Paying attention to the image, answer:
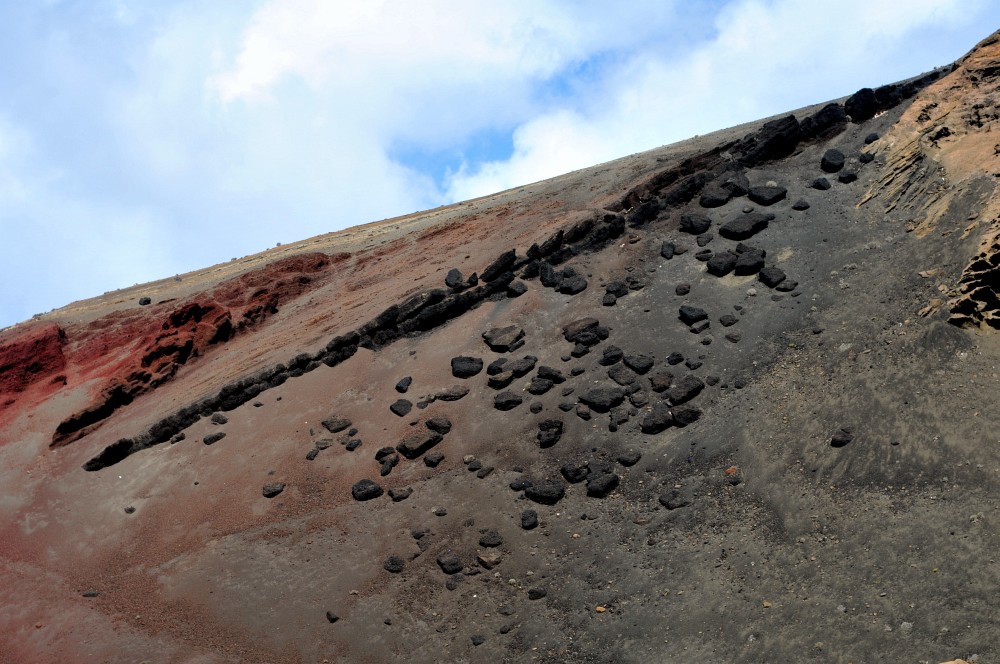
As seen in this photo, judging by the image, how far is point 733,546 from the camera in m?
10.6

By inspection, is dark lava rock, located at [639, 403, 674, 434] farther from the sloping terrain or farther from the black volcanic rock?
the black volcanic rock

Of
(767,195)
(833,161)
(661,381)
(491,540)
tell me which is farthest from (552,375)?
(833,161)

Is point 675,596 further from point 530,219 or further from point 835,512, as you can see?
point 530,219

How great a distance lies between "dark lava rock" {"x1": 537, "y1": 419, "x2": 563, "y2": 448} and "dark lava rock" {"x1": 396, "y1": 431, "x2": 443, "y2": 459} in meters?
1.91

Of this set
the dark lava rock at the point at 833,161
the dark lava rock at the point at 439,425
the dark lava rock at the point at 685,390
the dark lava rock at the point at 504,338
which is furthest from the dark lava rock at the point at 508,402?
the dark lava rock at the point at 833,161

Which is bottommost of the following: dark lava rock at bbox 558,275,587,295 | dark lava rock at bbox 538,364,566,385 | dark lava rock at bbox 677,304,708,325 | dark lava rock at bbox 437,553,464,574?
dark lava rock at bbox 437,553,464,574

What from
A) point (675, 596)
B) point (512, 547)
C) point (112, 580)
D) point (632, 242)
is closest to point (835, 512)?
point (675, 596)

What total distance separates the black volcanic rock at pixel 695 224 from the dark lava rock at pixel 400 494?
26.3 feet

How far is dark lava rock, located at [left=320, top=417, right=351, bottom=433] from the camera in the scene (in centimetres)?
1512

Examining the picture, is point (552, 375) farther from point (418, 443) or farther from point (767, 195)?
point (767, 195)

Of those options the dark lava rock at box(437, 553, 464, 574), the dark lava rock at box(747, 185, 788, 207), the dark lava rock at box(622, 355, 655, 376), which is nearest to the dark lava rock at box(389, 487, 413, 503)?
the dark lava rock at box(437, 553, 464, 574)

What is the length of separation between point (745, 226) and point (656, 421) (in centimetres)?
530

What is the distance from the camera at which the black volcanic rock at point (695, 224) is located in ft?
54.2

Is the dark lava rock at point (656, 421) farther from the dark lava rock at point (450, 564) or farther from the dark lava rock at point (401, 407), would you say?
the dark lava rock at point (401, 407)
